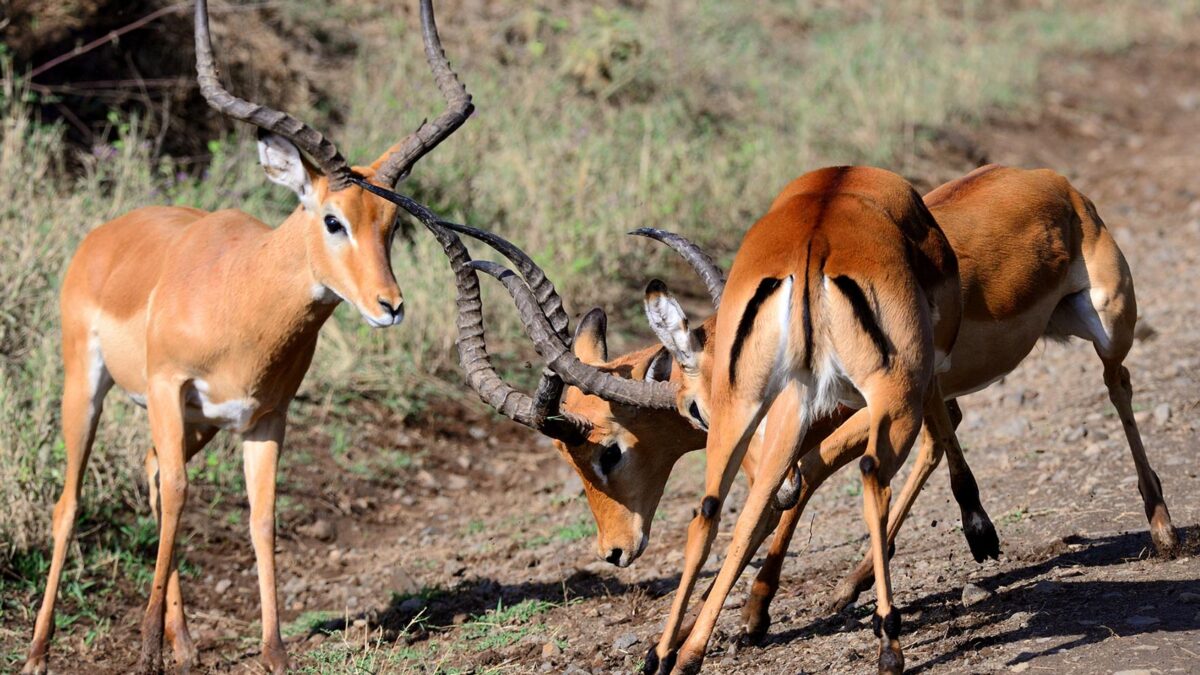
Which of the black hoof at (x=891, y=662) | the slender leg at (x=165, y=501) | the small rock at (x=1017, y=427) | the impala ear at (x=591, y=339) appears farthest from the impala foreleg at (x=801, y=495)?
the small rock at (x=1017, y=427)

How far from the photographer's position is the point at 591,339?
5.91m

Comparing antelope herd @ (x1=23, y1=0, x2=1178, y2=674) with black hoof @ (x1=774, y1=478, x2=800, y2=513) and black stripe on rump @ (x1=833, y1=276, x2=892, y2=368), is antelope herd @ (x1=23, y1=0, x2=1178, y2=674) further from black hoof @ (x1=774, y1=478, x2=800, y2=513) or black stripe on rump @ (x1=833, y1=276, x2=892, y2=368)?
black stripe on rump @ (x1=833, y1=276, x2=892, y2=368)

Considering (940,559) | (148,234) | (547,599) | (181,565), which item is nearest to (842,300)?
(940,559)

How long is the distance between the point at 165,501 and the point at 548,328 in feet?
5.53

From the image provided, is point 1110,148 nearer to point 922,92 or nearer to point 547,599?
point 922,92

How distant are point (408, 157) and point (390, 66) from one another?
716 centimetres

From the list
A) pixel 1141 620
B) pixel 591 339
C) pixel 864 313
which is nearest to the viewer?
pixel 864 313

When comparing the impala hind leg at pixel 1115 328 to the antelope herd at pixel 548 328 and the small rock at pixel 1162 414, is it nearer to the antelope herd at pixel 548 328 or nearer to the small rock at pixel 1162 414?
the antelope herd at pixel 548 328

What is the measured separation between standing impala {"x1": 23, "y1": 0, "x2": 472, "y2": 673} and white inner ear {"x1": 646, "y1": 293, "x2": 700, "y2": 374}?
98cm

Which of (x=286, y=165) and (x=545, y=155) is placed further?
(x=545, y=155)

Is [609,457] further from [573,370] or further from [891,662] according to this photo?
[891,662]

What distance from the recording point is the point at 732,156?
12.0 m

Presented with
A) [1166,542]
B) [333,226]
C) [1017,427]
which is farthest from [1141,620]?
[333,226]

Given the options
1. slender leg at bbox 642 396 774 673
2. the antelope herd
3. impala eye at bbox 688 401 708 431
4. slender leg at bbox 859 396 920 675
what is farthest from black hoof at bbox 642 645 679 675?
impala eye at bbox 688 401 708 431
